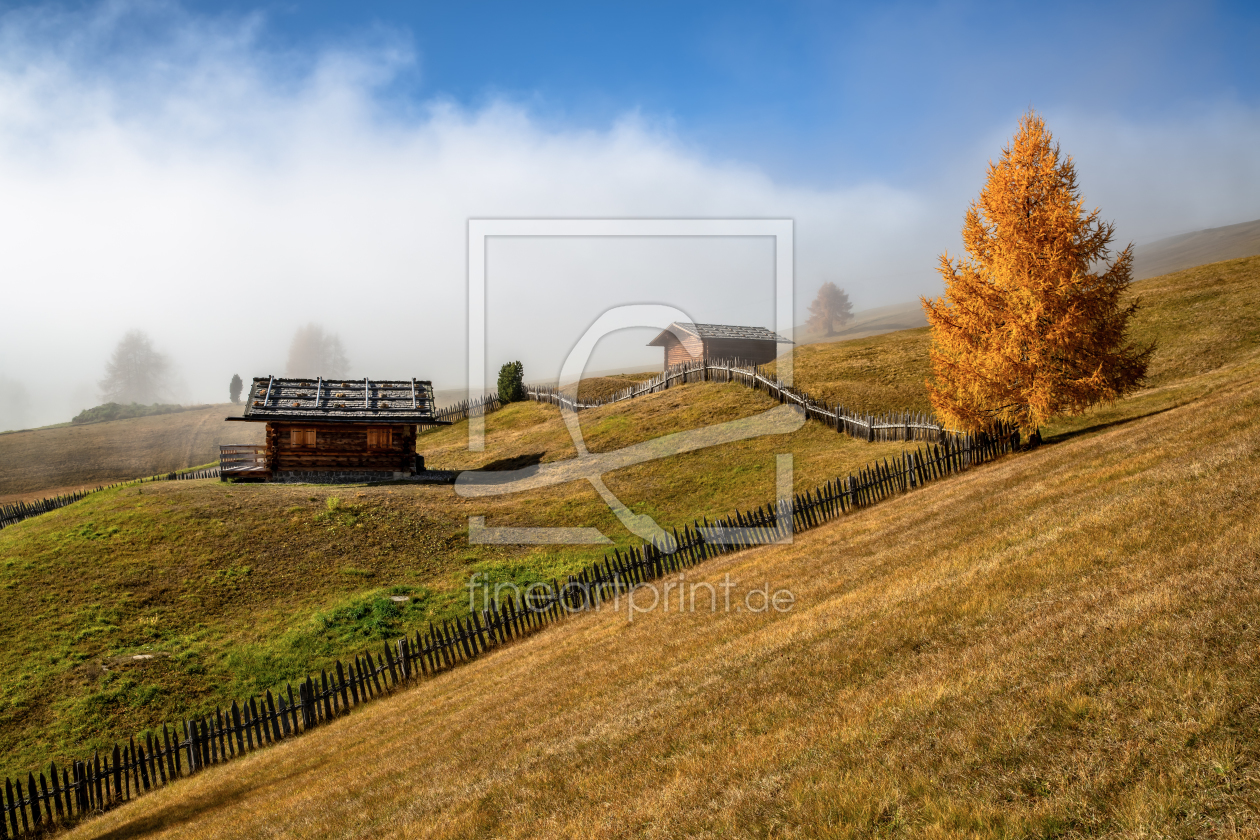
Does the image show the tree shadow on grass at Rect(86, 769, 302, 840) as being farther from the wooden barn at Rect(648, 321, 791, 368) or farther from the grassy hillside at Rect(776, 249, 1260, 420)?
the wooden barn at Rect(648, 321, 791, 368)

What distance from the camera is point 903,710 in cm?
663

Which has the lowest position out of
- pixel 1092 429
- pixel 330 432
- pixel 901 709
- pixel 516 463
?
pixel 516 463

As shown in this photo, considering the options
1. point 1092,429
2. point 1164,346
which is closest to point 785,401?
point 1092,429

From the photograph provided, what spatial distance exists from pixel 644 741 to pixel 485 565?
59.7 feet

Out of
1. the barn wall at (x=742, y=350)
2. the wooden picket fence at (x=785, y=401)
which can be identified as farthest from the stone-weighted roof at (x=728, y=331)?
the wooden picket fence at (x=785, y=401)

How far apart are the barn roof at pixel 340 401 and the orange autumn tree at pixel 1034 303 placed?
27.6 meters

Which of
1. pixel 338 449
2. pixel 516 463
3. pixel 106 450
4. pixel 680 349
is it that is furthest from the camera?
pixel 106 450

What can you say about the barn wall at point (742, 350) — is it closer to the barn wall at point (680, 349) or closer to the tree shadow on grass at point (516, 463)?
the barn wall at point (680, 349)

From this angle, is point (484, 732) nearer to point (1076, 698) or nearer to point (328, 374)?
point (1076, 698)

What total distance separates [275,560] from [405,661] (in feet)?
33.6

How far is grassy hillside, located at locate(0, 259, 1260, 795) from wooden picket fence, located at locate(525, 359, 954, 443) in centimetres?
105

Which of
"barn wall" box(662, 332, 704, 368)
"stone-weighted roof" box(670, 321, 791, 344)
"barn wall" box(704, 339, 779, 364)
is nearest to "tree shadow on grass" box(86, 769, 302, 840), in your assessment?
"barn wall" box(704, 339, 779, 364)

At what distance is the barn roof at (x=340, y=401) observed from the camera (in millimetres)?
38094

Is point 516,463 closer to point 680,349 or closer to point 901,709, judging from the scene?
point 680,349
